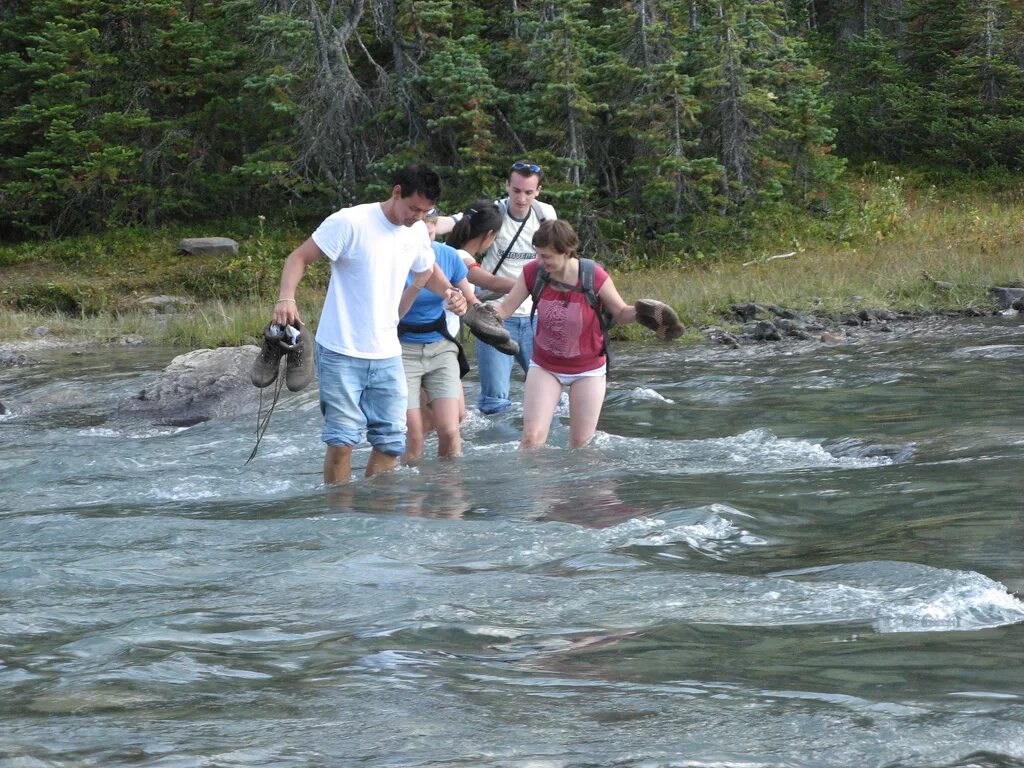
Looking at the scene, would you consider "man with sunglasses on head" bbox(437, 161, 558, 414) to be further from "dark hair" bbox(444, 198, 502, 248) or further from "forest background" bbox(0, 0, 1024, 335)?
"forest background" bbox(0, 0, 1024, 335)

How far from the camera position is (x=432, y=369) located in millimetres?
8219

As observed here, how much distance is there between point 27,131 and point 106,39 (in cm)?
281

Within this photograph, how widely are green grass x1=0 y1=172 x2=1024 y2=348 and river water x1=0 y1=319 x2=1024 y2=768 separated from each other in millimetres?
9083

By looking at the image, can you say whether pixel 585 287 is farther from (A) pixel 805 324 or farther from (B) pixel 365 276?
(A) pixel 805 324

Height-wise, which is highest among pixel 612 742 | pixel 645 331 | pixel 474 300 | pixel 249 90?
pixel 249 90

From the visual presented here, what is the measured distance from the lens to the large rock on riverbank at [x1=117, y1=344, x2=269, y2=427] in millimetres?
12359

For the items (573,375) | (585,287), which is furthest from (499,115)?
(585,287)

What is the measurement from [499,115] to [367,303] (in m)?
20.4

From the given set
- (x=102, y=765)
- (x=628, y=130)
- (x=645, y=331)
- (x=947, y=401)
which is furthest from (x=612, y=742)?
(x=628, y=130)

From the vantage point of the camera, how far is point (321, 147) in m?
27.5

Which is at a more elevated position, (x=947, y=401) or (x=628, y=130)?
(x=628, y=130)

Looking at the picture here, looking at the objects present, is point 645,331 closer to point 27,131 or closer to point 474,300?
point 474,300

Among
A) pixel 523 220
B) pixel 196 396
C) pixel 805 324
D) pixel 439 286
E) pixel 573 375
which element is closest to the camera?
pixel 439 286

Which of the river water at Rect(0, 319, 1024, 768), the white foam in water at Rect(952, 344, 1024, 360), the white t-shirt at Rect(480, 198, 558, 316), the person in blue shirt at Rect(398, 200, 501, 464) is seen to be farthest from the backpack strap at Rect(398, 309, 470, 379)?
the white foam in water at Rect(952, 344, 1024, 360)
